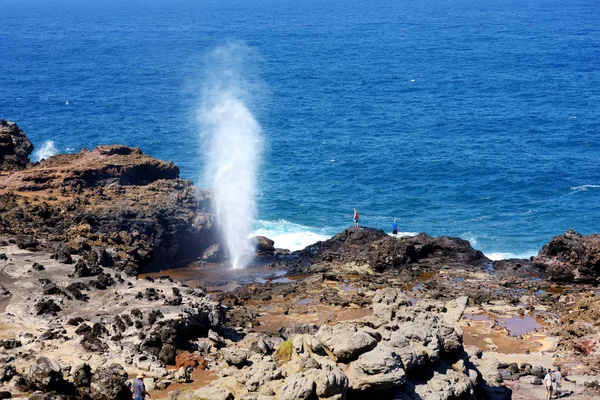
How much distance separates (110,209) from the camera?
4997 centimetres

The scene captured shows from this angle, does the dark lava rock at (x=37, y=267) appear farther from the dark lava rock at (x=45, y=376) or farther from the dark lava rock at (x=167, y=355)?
the dark lava rock at (x=45, y=376)

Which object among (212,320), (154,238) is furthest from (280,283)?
(212,320)

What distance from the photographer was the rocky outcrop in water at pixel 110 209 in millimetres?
46306

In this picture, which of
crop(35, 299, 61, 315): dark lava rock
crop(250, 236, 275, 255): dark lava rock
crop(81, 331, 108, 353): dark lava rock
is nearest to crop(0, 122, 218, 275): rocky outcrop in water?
crop(250, 236, 275, 255): dark lava rock

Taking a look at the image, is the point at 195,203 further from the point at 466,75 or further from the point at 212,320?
the point at 466,75

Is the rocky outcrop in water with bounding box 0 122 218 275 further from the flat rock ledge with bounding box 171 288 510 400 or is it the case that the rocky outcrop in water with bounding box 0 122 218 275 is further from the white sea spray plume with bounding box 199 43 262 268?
the flat rock ledge with bounding box 171 288 510 400

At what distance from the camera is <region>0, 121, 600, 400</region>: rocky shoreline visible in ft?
82.9

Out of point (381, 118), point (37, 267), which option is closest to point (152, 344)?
point (37, 267)

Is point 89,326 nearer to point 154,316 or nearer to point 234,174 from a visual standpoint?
point 154,316

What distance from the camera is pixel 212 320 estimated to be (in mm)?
34812

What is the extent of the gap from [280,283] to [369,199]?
94.2 feet

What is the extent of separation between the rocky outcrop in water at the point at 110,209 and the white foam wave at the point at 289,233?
10.2m

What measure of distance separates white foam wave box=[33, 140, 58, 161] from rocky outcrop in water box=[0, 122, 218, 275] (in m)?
27.5

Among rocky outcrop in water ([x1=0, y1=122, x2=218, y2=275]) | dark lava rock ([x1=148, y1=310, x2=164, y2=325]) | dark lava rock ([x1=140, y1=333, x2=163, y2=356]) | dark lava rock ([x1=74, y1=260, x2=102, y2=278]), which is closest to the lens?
dark lava rock ([x1=140, y1=333, x2=163, y2=356])
